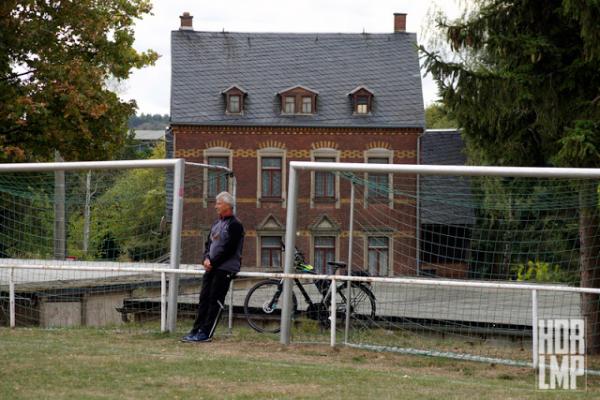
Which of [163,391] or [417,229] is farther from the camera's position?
[417,229]

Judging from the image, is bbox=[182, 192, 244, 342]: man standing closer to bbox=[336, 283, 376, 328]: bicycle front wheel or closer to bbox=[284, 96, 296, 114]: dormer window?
bbox=[336, 283, 376, 328]: bicycle front wheel

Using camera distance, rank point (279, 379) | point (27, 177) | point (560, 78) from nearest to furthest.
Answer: point (279, 379), point (560, 78), point (27, 177)

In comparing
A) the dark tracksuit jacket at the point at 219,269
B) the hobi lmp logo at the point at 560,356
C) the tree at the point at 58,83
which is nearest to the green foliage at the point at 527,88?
the hobi lmp logo at the point at 560,356

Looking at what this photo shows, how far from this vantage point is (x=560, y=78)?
14125mm

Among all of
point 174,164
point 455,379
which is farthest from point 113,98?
point 455,379

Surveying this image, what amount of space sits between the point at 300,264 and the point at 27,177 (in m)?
4.10

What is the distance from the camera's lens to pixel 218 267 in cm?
1262

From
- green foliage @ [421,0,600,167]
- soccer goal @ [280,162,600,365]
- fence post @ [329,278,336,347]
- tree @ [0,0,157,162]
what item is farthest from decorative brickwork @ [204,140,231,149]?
fence post @ [329,278,336,347]

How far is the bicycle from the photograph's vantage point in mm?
13203

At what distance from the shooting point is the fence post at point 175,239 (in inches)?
522

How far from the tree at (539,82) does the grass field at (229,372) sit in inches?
130

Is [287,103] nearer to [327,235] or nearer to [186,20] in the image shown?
[186,20]

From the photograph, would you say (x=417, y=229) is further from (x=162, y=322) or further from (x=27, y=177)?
(x=27, y=177)

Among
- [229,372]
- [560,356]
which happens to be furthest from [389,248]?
[229,372]
